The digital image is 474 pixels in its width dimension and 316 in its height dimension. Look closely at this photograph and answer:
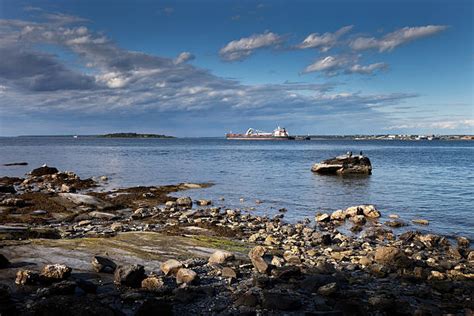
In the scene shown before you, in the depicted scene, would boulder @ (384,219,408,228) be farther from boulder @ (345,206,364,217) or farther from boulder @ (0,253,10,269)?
boulder @ (0,253,10,269)

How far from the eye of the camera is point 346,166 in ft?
187

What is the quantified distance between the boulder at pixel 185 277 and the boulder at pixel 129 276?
3.42 ft

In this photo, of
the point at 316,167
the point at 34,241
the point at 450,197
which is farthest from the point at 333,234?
the point at 316,167

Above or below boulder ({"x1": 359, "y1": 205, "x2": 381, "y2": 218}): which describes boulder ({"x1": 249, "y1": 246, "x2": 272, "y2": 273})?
above

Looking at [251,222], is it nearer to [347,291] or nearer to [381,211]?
[381,211]

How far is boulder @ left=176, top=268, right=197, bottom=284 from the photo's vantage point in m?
11.3

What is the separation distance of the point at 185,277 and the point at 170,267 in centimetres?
88

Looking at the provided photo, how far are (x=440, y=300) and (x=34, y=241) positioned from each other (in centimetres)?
1292

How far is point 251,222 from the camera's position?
947 inches

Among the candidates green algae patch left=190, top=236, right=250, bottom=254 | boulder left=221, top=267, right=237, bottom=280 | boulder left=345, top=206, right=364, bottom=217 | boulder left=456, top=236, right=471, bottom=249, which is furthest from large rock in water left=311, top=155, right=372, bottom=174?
boulder left=221, top=267, right=237, bottom=280

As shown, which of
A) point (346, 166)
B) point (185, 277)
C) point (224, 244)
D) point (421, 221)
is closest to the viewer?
point (185, 277)

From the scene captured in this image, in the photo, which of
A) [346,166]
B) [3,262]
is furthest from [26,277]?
[346,166]

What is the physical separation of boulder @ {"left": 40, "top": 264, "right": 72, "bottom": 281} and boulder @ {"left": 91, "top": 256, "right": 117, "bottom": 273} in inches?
41.1

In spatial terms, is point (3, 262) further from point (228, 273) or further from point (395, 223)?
point (395, 223)
